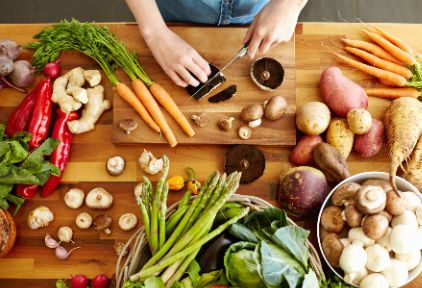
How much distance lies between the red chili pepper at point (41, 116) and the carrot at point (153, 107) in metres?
0.29

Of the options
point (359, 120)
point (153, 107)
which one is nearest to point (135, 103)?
point (153, 107)

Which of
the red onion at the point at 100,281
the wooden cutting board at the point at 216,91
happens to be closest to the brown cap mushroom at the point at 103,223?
the red onion at the point at 100,281

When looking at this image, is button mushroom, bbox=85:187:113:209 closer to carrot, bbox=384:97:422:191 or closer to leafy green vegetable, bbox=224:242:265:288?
leafy green vegetable, bbox=224:242:265:288

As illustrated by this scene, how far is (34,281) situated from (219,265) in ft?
2.11

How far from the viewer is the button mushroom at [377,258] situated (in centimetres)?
151

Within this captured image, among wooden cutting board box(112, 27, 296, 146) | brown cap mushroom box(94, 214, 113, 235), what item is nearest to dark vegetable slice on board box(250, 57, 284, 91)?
wooden cutting board box(112, 27, 296, 146)

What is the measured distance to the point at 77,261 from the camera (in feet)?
5.61

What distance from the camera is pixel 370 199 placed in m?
1.51

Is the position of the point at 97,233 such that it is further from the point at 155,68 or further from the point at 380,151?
the point at 380,151

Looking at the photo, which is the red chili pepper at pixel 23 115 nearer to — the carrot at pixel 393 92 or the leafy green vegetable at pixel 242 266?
the leafy green vegetable at pixel 242 266

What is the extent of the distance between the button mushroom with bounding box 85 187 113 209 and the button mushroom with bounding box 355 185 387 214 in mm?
793

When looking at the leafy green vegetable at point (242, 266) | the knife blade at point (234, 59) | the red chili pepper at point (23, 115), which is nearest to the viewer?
the leafy green vegetable at point (242, 266)

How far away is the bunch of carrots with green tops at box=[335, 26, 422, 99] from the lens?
5.85 feet

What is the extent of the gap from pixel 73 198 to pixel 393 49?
1.21 m
